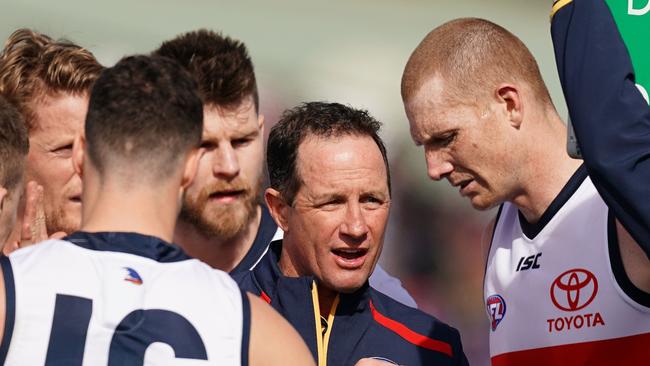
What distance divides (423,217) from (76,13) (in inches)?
129

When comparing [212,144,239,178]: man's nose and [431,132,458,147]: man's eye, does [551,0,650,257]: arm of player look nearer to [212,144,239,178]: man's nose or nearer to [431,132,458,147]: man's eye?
[431,132,458,147]: man's eye

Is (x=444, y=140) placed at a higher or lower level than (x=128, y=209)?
higher

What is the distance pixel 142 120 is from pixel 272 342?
2.22 ft

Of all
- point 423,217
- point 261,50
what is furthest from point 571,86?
point 261,50

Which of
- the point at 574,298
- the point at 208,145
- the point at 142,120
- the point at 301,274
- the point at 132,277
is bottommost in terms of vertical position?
the point at 301,274

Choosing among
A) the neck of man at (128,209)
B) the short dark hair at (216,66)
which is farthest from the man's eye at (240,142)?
the neck of man at (128,209)

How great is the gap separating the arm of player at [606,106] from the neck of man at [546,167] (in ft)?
4.02

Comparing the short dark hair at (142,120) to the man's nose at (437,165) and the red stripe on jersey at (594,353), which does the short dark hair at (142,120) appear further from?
the red stripe on jersey at (594,353)

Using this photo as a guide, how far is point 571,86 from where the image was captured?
3189mm

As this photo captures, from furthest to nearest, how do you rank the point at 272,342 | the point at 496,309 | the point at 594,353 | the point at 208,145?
the point at 208,145 < the point at 496,309 < the point at 594,353 < the point at 272,342

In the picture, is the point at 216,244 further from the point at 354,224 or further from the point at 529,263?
the point at 529,263

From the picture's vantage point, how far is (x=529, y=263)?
14.9 feet

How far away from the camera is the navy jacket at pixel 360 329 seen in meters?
4.17

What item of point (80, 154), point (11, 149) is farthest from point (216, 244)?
point (80, 154)
